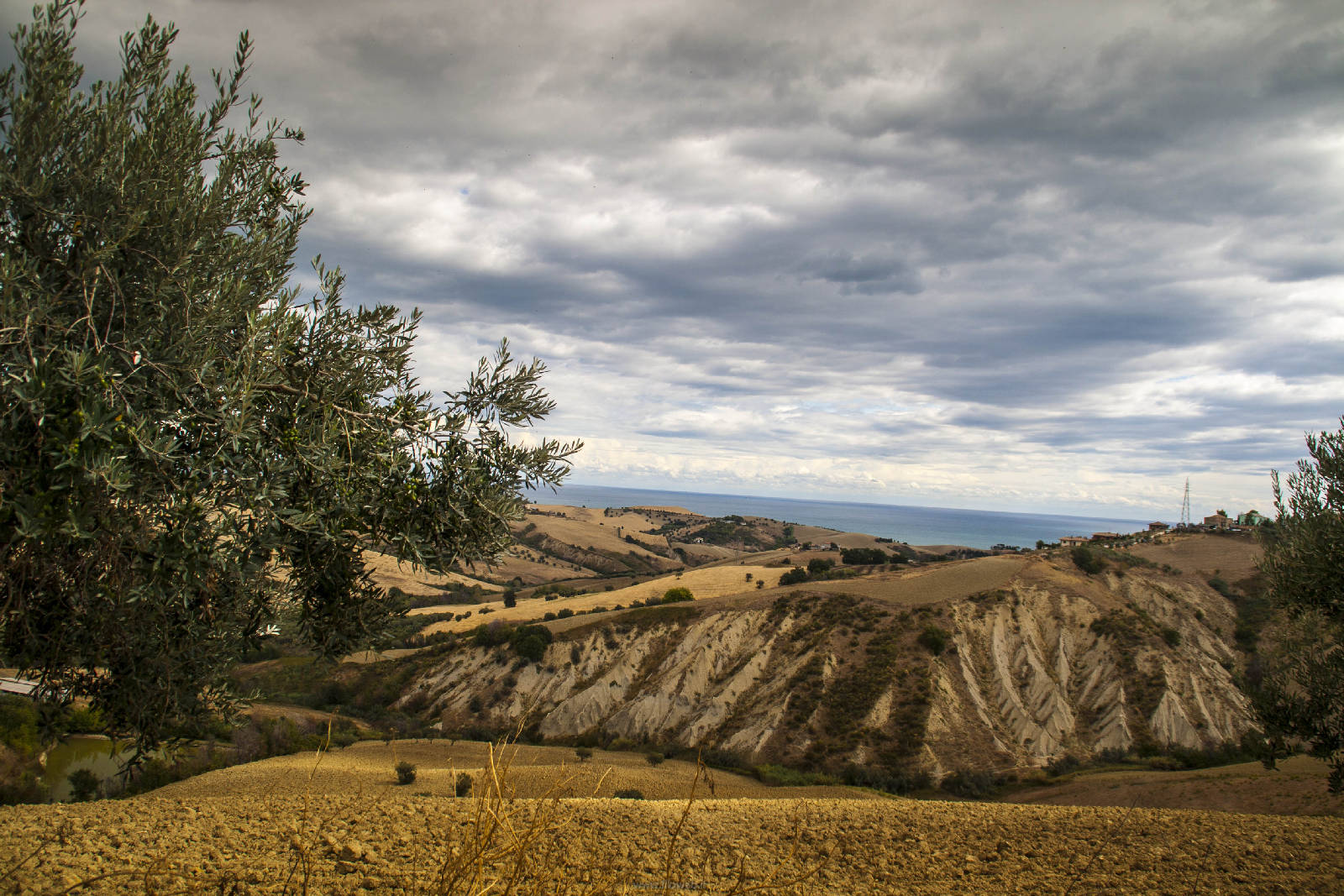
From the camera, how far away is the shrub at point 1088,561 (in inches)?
2016

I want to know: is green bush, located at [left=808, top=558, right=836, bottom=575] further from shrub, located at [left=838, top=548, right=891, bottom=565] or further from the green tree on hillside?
the green tree on hillside

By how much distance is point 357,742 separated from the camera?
3130 cm

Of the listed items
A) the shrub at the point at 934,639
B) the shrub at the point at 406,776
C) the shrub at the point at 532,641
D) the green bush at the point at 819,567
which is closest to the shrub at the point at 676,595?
the shrub at the point at 532,641

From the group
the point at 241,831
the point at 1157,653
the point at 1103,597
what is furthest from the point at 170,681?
the point at 1103,597

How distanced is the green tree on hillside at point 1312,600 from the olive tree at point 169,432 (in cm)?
1588

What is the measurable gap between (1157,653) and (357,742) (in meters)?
44.9

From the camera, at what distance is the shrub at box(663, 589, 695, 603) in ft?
189

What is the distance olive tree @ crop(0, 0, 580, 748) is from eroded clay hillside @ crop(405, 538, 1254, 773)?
102 ft

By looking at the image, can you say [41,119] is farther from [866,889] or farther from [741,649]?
[741,649]

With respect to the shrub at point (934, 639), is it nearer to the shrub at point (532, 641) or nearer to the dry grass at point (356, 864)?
the shrub at point (532, 641)

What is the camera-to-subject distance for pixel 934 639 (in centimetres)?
3953

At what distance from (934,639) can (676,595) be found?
24.7m

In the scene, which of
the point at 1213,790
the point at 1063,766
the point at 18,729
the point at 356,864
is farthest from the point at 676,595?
the point at 356,864

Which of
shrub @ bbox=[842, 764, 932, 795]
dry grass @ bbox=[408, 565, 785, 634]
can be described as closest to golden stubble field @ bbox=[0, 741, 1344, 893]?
shrub @ bbox=[842, 764, 932, 795]
